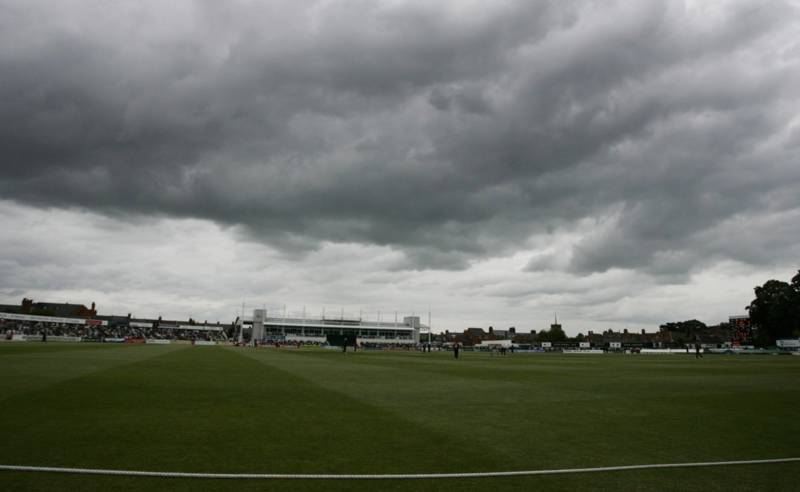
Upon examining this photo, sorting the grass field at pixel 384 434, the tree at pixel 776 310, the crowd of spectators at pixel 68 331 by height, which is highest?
the tree at pixel 776 310

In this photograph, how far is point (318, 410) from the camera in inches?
511

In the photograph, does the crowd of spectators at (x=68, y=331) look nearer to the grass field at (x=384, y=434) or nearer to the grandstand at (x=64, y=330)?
the grandstand at (x=64, y=330)

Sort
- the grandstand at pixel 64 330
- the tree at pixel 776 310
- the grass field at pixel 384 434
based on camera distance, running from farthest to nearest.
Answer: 1. the grandstand at pixel 64 330
2. the tree at pixel 776 310
3. the grass field at pixel 384 434

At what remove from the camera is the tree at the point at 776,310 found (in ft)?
330

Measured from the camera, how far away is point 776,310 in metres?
102

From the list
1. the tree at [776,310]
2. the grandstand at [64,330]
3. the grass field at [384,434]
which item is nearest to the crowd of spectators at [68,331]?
the grandstand at [64,330]

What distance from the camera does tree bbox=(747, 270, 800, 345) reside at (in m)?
101

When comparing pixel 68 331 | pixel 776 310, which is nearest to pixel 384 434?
pixel 776 310

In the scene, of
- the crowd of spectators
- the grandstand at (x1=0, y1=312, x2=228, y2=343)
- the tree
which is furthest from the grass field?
the crowd of spectators

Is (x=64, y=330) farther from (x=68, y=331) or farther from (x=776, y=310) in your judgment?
(x=776, y=310)

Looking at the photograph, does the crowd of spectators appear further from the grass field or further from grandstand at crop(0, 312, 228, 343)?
the grass field

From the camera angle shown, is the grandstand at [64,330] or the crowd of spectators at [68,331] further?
the crowd of spectators at [68,331]

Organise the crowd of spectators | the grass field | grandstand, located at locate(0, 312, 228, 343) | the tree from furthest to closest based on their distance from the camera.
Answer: the crowd of spectators → grandstand, located at locate(0, 312, 228, 343) → the tree → the grass field

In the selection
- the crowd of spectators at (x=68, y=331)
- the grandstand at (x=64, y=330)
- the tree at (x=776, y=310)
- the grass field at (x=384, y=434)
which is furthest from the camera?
the crowd of spectators at (x=68, y=331)
